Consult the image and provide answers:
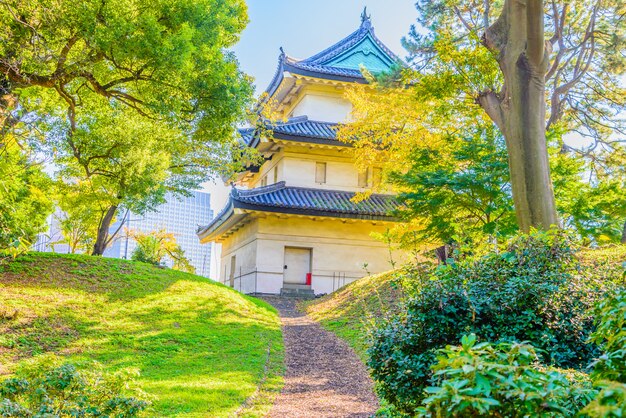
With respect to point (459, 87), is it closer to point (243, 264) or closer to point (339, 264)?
point (339, 264)

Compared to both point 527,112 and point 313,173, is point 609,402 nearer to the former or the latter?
point 527,112

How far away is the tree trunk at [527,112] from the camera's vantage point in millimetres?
9609

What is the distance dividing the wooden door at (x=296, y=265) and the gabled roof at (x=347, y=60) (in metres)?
8.39

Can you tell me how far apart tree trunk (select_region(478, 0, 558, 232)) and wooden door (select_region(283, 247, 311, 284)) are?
13.9 m

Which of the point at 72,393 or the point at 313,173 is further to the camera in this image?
the point at 313,173

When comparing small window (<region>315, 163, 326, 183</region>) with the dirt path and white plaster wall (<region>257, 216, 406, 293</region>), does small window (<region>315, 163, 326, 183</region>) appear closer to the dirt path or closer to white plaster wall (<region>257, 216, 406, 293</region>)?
white plaster wall (<region>257, 216, 406, 293</region>)

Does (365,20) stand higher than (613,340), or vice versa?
(365,20)

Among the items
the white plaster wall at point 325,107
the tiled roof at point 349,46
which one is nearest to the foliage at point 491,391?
the white plaster wall at point 325,107

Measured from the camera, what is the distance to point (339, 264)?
23031 millimetres

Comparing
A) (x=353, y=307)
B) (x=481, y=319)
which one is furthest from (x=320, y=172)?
(x=481, y=319)

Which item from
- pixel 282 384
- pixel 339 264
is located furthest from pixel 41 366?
pixel 339 264

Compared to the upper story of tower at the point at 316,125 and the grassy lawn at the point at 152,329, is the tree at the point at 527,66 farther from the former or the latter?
the upper story of tower at the point at 316,125

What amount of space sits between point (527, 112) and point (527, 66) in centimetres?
89

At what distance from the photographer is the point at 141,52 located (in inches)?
368
